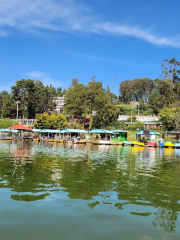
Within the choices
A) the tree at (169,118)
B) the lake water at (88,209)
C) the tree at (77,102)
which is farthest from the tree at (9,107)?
the lake water at (88,209)

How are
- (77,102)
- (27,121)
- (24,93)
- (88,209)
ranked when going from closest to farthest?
(88,209), (77,102), (27,121), (24,93)

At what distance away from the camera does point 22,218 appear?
4828 millimetres

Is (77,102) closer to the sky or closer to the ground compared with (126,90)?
closer to the ground

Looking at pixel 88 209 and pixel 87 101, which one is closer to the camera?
pixel 88 209

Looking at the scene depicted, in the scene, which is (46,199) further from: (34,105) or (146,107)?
(146,107)

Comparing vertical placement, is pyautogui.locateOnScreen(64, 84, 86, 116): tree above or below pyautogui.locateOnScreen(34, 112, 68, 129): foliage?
above

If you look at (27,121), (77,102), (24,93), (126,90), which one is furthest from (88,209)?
(126,90)

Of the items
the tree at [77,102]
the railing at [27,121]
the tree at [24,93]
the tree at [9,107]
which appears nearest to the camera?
the tree at [77,102]

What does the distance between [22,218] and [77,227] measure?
46.6 inches

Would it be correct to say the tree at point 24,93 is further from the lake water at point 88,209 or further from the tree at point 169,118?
the lake water at point 88,209

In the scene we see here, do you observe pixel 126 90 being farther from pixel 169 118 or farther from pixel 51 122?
pixel 51 122

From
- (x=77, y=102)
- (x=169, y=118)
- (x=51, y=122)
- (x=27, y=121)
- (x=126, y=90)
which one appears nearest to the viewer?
(x=169, y=118)

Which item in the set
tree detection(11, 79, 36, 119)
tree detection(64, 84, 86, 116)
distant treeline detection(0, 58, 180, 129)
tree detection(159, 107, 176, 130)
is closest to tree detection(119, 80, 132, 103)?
distant treeline detection(0, 58, 180, 129)

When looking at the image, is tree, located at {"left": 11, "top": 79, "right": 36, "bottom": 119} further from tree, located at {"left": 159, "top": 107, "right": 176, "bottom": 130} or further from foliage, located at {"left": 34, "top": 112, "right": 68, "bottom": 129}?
tree, located at {"left": 159, "top": 107, "right": 176, "bottom": 130}
